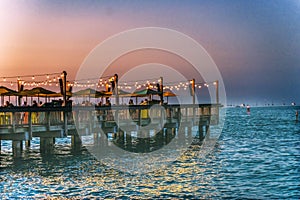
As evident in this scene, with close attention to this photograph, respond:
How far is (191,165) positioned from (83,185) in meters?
8.53

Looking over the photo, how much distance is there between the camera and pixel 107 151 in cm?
3188

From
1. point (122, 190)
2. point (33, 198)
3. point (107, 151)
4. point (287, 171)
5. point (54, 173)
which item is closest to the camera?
point (33, 198)

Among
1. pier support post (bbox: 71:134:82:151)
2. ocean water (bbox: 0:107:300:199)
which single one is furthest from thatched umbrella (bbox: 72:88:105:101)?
ocean water (bbox: 0:107:300:199)

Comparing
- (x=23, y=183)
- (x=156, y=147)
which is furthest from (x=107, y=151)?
(x=23, y=183)

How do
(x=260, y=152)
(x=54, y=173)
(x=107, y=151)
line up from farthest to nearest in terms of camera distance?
(x=260, y=152) → (x=107, y=151) → (x=54, y=173)

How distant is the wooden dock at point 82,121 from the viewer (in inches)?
942

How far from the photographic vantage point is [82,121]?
93.9ft

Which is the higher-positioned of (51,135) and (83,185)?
(51,135)

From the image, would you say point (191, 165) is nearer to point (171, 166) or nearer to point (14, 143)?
point (171, 166)

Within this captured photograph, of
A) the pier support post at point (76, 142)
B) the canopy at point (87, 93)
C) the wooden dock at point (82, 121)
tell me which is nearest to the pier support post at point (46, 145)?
the wooden dock at point (82, 121)

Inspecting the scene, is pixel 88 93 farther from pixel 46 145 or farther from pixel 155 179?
pixel 155 179

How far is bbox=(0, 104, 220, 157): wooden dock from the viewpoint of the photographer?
23.9 metres

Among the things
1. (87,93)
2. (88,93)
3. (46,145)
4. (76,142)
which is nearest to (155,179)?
(46,145)

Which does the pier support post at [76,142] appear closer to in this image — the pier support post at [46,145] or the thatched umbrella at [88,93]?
the pier support post at [46,145]
